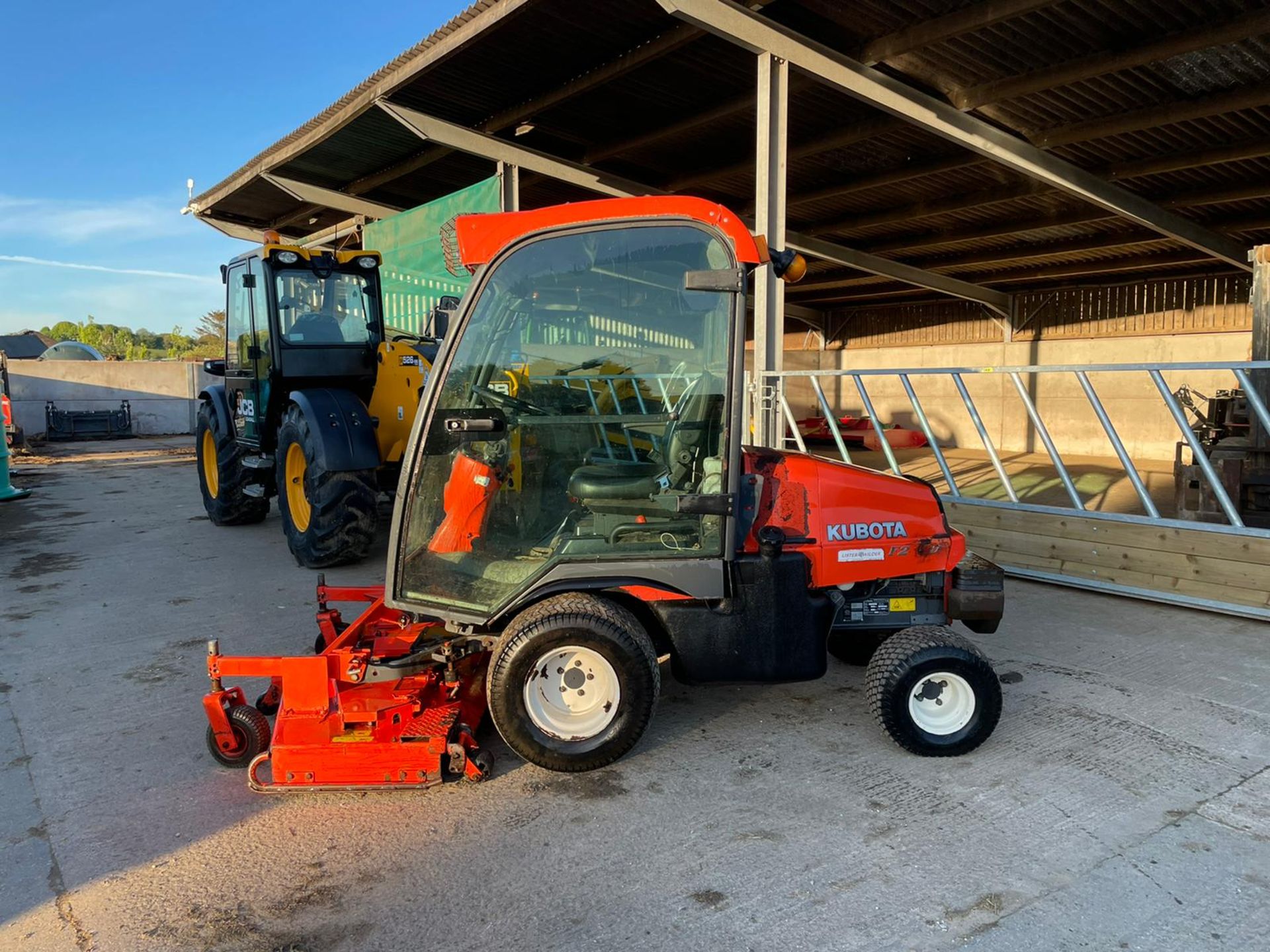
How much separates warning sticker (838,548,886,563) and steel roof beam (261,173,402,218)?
41.9 feet

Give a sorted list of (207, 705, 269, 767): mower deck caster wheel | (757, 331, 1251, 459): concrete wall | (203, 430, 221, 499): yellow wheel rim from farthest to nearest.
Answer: (757, 331, 1251, 459): concrete wall < (203, 430, 221, 499): yellow wheel rim < (207, 705, 269, 767): mower deck caster wheel

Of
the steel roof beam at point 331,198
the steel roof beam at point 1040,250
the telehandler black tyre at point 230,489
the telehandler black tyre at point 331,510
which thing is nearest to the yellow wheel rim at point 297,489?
the telehandler black tyre at point 331,510

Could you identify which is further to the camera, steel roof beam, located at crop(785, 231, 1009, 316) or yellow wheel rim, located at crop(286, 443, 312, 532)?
steel roof beam, located at crop(785, 231, 1009, 316)

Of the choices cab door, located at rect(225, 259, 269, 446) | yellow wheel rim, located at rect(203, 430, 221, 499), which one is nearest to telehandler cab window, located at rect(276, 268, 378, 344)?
cab door, located at rect(225, 259, 269, 446)

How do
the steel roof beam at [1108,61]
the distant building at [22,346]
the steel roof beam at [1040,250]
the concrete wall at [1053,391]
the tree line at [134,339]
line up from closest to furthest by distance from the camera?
the steel roof beam at [1108,61]
the steel roof beam at [1040,250]
the concrete wall at [1053,391]
the distant building at [22,346]
the tree line at [134,339]

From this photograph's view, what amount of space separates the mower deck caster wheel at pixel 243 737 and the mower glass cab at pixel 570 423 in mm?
726

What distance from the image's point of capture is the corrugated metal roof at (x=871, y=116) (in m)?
7.86

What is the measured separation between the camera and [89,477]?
44.3 ft

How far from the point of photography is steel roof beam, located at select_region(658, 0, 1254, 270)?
7234 millimetres

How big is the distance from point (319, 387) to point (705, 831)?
5.90 meters

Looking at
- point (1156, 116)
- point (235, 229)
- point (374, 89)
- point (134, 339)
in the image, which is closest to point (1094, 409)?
point (1156, 116)

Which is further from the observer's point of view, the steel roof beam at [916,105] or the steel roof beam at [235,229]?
the steel roof beam at [235,229]

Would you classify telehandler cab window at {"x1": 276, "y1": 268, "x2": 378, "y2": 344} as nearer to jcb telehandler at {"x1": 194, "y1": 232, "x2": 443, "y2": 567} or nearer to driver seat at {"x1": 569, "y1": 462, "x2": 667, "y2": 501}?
jcb telehandler at {"x1": 194, "y1": 232, "x2": 443, "y2": 567}

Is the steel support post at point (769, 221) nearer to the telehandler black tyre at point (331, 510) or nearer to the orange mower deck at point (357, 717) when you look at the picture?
the telehandler black tyre at point (331, 510)
